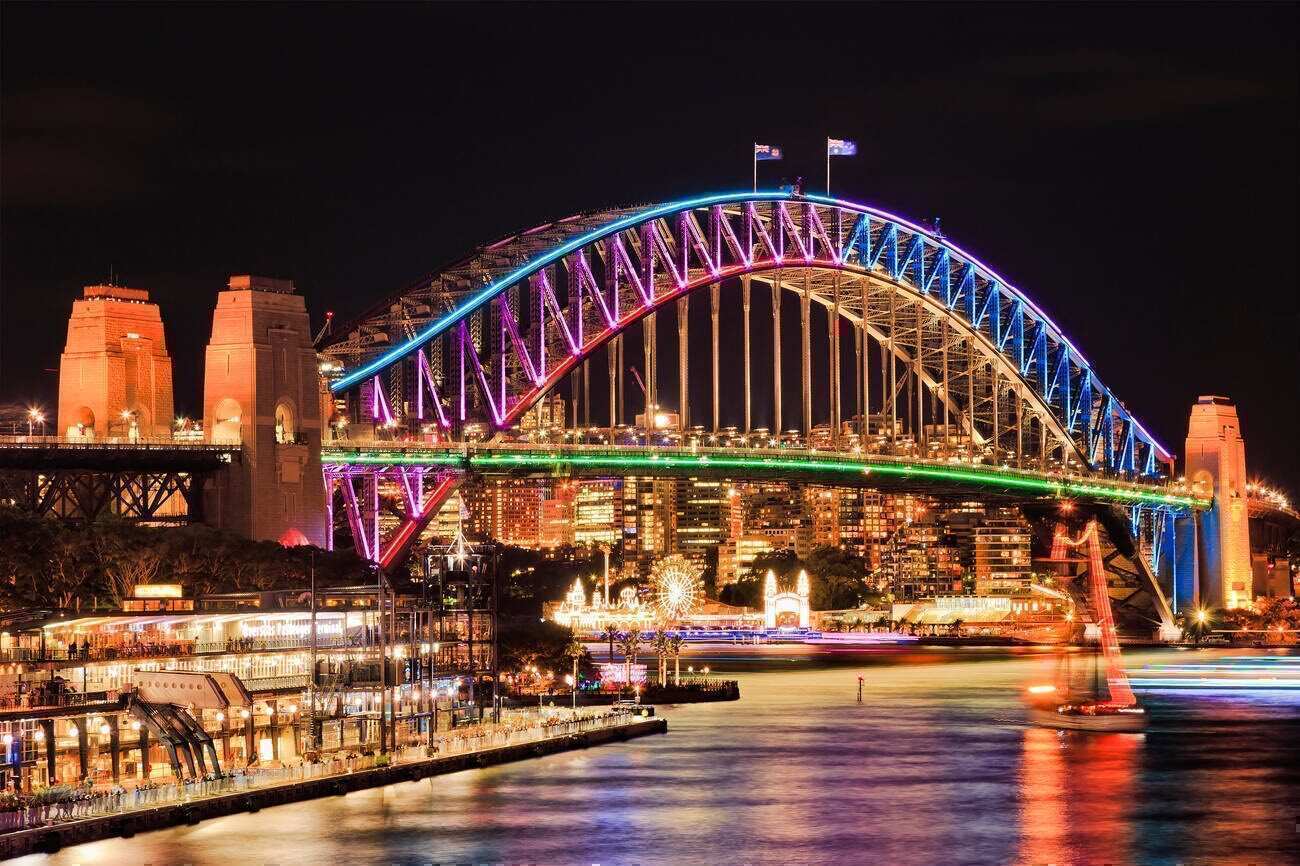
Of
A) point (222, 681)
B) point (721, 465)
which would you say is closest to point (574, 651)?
point (721, 465)

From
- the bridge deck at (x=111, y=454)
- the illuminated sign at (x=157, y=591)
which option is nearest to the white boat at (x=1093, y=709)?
the illuminated sign at (x=157, y=591)

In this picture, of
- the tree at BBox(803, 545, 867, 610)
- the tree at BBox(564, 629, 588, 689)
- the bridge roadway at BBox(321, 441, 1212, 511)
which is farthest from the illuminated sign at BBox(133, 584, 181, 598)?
the tree at BBox(803, 545, 867, 610)

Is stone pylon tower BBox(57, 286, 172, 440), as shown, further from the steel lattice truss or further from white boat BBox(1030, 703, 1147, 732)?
white boat BBox(1030, 703, 1147, 732)

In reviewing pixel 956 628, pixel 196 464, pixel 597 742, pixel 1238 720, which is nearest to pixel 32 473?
pixel 196 464

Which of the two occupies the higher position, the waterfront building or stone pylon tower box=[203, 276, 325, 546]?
stone pylon tower box=[203, 276, 325, 546]

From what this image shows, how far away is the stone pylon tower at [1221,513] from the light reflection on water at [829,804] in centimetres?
6028

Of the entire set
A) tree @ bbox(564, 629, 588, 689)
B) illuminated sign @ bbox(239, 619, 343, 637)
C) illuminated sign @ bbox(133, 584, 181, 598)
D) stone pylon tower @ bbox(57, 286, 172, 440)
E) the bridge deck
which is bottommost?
tree @ bbox(564, 629, 588, 689)

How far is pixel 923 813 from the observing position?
174 feet

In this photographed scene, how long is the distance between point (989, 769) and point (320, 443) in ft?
87.0

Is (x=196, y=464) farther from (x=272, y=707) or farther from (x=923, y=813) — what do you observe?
(x=923, y=813)

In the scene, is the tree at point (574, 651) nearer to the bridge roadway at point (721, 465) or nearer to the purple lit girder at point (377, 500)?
the purple lit girder at point (377, 500)

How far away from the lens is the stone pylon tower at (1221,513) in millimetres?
136750

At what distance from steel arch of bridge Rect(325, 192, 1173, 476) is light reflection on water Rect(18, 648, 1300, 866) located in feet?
64.4

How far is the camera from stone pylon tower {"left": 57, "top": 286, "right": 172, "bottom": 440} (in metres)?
A: 76.9
